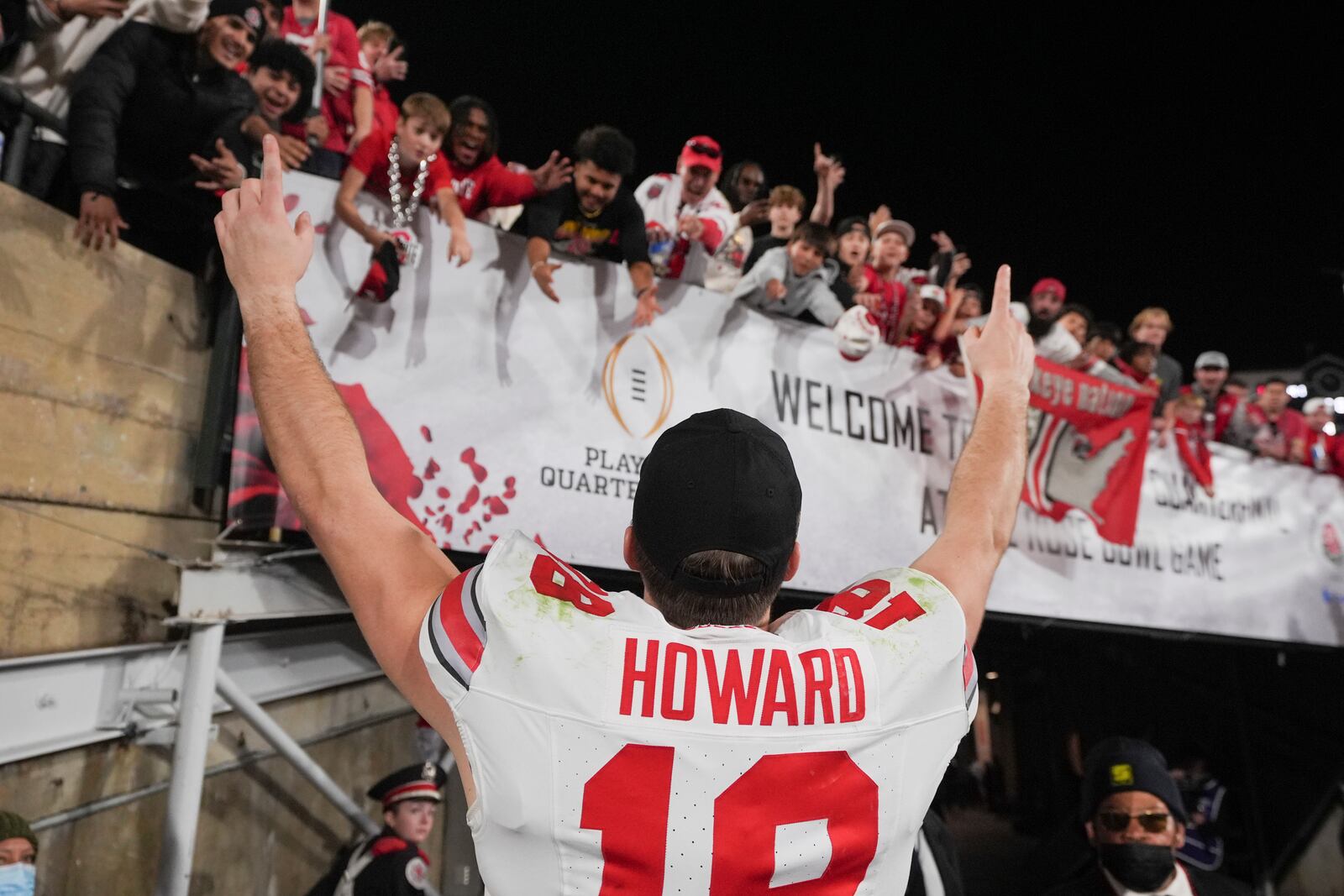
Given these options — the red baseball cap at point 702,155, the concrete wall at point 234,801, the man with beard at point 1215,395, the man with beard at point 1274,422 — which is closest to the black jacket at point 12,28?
the concrete wall at point 234,801

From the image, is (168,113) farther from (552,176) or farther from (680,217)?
(680,217)

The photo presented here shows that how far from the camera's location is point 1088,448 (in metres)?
6.46

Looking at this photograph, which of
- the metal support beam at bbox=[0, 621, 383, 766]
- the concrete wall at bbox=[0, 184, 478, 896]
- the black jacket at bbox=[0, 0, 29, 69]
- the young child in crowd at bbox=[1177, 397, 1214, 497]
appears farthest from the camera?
the young child in crowd at bbox=[1177, 397, 1214, 497]

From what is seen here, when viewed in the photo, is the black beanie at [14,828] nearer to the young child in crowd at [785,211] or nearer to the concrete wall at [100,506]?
the concrete wall at [100,506]

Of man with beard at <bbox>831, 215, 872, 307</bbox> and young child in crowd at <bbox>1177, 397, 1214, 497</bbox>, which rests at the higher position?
man with beard at <bbox>831, 215, 872, 307</bbox>

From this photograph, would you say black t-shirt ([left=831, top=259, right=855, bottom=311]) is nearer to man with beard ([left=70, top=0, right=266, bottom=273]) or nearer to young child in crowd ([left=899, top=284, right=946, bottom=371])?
young child in crowd ([left=899, top=284, right=946, bottom=371])

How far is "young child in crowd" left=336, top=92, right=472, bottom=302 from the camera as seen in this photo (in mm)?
4051

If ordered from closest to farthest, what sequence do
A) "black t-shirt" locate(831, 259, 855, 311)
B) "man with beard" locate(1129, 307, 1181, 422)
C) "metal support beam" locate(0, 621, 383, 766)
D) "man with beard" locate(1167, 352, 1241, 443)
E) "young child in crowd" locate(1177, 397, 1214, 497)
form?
"metal support beam" locate(0, 621, 383, 766), "black t-shirt" locate(831, 259, 855, 311), "young child in crowd" locate(1177, 397, 1214, 497), "man with beard" locate(1129, 307, 1181, 422), "man with beard" locate(1167, 352, 1241, 443)

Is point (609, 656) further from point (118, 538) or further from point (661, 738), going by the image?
point (118, 538)

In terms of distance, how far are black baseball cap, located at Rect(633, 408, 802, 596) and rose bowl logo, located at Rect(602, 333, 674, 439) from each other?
3.24 meters

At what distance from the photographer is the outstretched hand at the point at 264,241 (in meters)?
1.44

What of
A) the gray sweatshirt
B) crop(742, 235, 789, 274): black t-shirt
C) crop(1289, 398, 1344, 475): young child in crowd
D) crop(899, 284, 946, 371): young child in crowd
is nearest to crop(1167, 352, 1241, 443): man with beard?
crop(1289, 398, 1344, 475): young child in crowd

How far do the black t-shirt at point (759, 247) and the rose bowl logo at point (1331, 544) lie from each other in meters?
5.49

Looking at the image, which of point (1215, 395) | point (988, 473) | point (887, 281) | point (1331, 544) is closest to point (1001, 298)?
point (988, 473)
